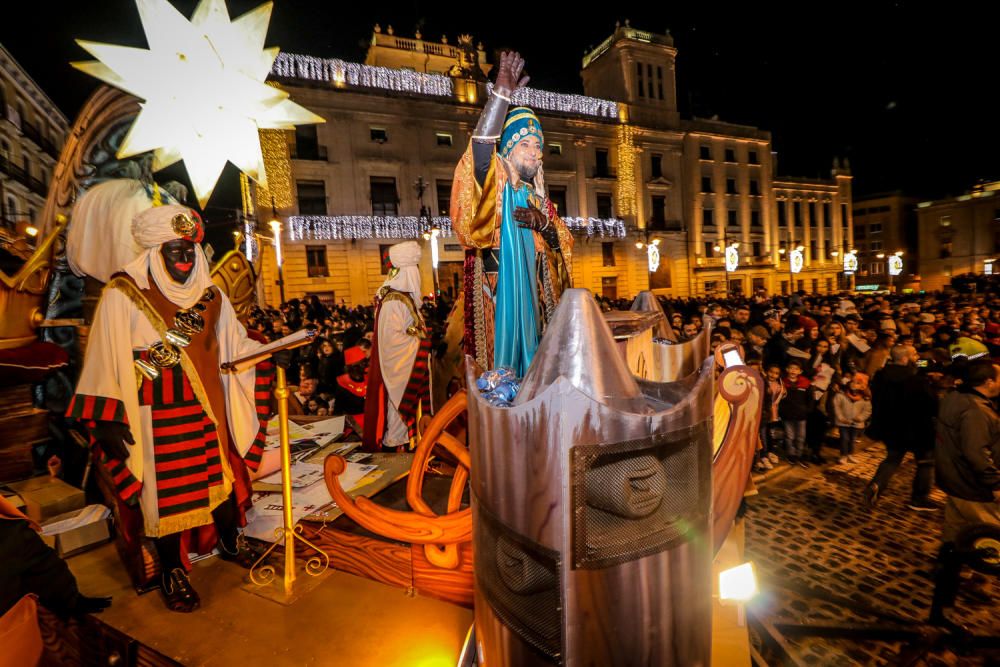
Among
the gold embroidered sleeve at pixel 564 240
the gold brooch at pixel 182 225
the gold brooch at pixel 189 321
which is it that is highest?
the gold brooch at pixel 182 225

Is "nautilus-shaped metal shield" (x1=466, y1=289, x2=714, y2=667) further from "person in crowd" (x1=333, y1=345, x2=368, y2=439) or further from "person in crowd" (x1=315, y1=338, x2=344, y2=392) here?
"person in crowd" (x1=315, y1=338, x2=344, y2=392)

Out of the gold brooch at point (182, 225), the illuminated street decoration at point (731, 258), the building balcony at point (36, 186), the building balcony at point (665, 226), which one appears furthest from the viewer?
the building balcony at point (665, 226)

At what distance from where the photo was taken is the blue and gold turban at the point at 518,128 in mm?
2740

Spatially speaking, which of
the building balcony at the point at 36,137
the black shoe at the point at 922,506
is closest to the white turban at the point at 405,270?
the black shoe at the point at 922,506

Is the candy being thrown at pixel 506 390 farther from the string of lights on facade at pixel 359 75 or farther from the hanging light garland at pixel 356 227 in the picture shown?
the string of lights on facade at pixel 359 75

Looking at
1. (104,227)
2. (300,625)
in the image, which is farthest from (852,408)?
(104,227)

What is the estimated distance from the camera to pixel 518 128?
2760mm

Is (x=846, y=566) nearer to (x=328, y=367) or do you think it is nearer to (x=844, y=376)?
(x=844, y=376)

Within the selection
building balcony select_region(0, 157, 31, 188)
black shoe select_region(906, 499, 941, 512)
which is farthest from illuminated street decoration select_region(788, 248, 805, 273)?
building balcony select_region(0, 157, 31, 188)

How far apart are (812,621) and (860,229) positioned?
68.7m

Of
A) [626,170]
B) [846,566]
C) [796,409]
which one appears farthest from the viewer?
[626,170]

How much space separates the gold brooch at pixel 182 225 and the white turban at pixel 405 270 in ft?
8.22

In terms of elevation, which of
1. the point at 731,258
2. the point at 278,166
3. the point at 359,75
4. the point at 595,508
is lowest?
the point at 595,508

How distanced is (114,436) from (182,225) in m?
1.34
